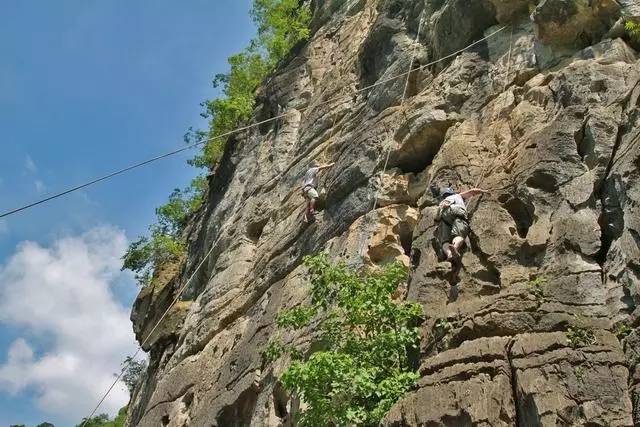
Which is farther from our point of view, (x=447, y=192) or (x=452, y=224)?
(x=447, y=192)

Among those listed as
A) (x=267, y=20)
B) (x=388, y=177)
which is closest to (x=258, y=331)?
(x=388, y=177)

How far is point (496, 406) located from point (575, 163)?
371cm

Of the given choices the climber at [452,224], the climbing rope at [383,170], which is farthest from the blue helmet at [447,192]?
the climbing rope at [383,170]

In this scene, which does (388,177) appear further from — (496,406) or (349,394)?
(496,406)

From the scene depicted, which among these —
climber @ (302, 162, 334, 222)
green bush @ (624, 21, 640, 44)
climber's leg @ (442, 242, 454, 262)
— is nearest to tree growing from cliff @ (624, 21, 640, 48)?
green bush @ (624, 21, 640, 44)

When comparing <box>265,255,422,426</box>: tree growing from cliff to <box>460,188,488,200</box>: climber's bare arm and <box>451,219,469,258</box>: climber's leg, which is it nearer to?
<box>451,219,469,258</box>: climber's leg

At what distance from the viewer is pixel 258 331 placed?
1304 centimetres

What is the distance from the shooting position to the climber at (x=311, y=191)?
14156mm

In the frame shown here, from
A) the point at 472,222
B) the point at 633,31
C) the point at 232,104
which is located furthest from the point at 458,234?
the point at 232,104

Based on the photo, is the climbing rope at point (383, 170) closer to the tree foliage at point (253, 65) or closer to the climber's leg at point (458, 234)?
the climber's leg at point (458, 234)

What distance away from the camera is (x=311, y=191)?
14.3 m

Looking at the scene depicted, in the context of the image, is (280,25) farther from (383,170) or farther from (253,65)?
(383,170)

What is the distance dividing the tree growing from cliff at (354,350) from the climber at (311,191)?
3.78 metres

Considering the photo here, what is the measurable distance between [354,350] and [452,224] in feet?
7.32
